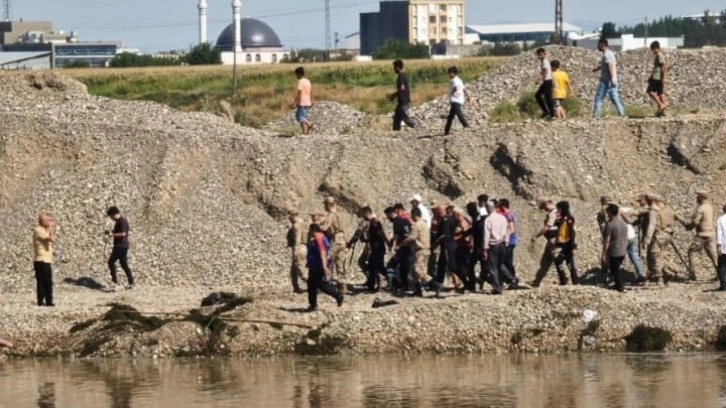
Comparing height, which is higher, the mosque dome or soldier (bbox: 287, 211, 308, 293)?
the mosque dome

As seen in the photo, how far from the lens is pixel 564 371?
82.4ft

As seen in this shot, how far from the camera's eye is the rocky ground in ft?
102

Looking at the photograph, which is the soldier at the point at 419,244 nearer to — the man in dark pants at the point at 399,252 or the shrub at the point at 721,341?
the man in dark pants at the point at 399,252

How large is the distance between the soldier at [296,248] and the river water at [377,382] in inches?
120

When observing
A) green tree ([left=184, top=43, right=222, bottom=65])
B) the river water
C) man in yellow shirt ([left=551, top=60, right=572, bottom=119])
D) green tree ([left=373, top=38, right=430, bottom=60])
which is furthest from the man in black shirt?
green tree ([left=373, top=38, right=430, bottom=60])

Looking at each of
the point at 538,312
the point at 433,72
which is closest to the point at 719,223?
the point at 538,312

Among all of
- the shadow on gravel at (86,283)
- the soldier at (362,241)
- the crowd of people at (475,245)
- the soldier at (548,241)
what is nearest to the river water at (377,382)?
the crowd of people at (475,245)

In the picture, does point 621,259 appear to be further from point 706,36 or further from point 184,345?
point 706,36

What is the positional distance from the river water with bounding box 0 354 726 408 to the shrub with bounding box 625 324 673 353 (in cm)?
42

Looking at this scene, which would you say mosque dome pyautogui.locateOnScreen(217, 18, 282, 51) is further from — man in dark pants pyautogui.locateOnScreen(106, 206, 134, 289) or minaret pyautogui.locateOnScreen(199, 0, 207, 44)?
man in dark pants pyautogui.locateOnScreen(106, 206, 134, 289)

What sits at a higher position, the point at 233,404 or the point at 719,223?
the point at 719,223

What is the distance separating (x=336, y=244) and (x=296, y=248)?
631mm

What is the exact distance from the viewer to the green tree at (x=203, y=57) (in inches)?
4446

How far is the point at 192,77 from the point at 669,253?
57.8m
